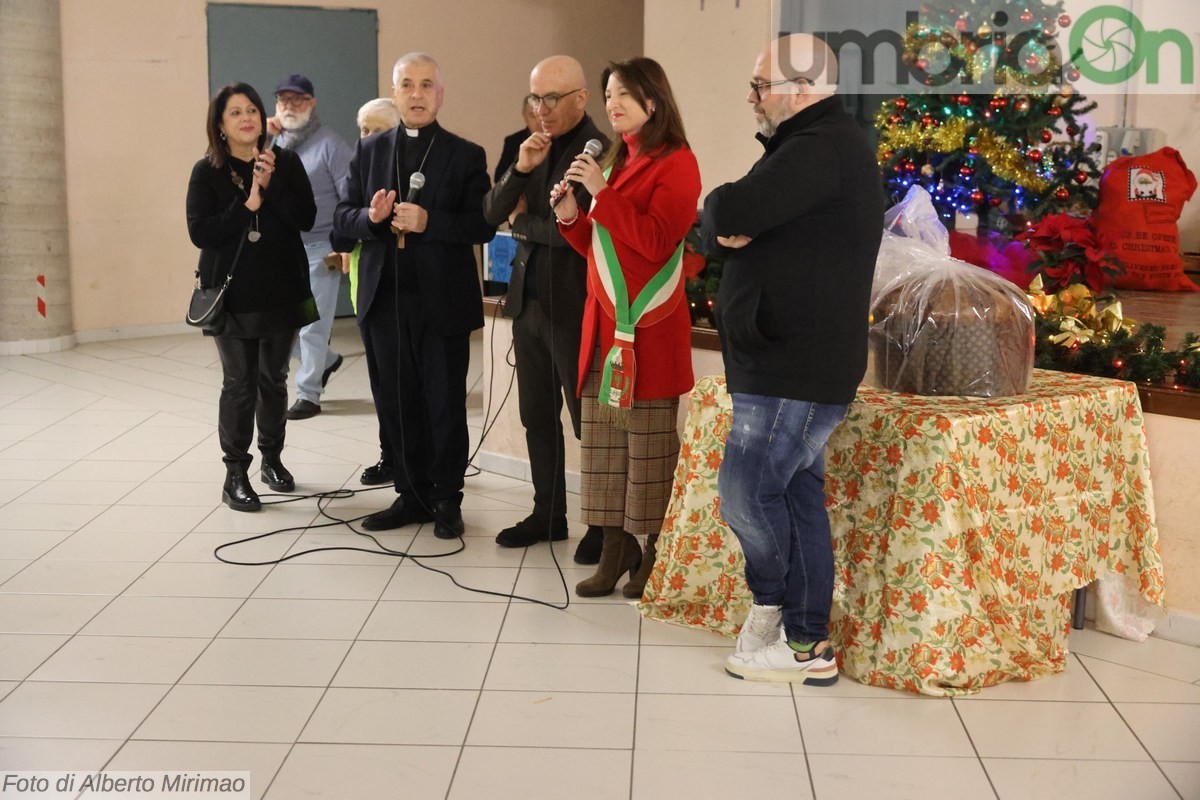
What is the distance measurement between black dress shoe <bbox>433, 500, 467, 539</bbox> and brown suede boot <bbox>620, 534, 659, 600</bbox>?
0.80 m

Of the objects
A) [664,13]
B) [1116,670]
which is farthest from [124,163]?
[1116,670]

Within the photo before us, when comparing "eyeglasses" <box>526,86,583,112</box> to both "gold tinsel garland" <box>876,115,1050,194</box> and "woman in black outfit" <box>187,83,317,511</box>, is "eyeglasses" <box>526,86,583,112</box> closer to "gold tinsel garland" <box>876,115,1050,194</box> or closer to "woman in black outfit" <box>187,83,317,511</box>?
"woman in black outfit" <box>187,83,317,511</box>

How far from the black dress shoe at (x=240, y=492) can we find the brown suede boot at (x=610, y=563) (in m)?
1.48

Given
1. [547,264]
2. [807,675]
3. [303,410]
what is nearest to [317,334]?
[303,410]

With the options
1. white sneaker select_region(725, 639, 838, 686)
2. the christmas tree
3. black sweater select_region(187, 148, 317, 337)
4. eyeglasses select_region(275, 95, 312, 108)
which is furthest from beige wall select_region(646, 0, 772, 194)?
white sneaker select_region(725, 639, 838, 686)

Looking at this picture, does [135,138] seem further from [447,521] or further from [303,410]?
[447,521]

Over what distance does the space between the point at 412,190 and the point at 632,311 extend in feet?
3.26

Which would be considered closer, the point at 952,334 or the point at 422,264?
the point at 952,334

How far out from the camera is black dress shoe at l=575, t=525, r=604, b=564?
419 centimetres

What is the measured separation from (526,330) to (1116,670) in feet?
6.53

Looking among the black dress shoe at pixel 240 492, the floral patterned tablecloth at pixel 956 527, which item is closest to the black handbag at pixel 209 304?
the black dress shoe at pixel 240 492

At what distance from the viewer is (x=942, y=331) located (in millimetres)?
3320

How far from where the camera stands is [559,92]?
3.85 metres

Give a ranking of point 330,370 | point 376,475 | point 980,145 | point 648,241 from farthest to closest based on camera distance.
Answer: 1. point 330,370
2. point 980,145
3. point 376,475
4. point 648,241
